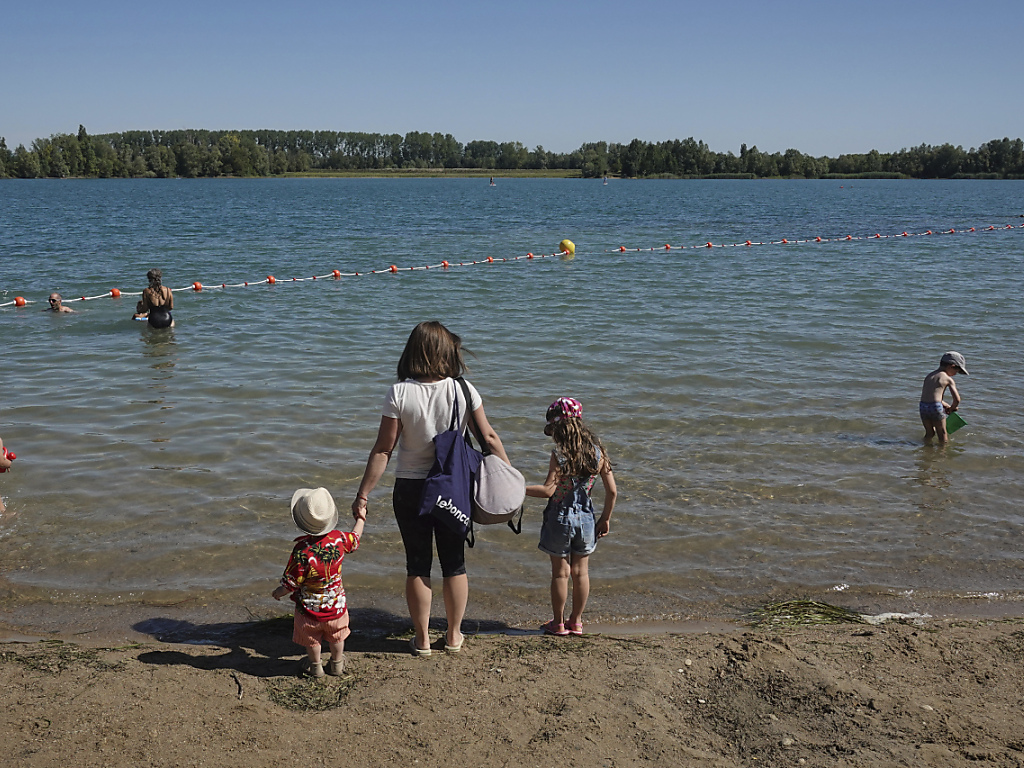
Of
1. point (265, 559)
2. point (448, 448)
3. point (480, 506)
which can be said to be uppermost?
point (448, 448)

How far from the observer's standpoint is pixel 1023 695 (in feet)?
15.0

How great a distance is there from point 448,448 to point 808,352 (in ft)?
37.3

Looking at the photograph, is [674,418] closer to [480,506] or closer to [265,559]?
[265,559]

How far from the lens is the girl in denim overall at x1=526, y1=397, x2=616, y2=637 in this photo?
17.2 ft

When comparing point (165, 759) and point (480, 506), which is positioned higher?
point (480, 506)

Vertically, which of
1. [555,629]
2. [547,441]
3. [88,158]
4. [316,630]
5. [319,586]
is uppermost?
[88,158]

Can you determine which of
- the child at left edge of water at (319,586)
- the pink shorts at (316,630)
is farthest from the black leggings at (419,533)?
the pink shorts at (316,630)

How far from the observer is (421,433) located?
4.78 metres

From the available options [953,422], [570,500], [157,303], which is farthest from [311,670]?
[157,303]

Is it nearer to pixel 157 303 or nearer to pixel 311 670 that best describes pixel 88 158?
pixel 157 303

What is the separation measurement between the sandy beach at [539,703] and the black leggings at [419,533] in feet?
1.91

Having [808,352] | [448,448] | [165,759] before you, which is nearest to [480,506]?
[448,448]

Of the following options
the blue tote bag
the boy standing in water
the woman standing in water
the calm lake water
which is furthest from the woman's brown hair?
the boy standing in water

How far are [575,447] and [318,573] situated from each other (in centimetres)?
164
